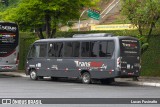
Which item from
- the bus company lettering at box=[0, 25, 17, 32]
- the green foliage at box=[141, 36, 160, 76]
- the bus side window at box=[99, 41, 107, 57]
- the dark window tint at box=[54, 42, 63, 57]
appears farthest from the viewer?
the bus company lettering at box=[0, 25, 17, 32]

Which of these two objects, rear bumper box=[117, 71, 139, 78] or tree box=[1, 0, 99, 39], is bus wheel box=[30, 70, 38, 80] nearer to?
tree box=[1, 0, 99, 39]

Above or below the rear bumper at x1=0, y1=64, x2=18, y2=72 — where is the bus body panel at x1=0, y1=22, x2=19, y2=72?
above

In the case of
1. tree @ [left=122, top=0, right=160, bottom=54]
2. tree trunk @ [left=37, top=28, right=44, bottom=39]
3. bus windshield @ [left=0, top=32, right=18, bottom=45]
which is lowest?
bus windshield @ [left=0, top=32, right=18, bottom=45]

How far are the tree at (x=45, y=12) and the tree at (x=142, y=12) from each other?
19.0 feet

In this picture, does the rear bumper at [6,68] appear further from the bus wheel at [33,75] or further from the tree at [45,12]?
the tree at [45,12]

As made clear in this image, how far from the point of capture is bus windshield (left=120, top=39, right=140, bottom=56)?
27.2 meters

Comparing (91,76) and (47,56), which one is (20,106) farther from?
(47,56)

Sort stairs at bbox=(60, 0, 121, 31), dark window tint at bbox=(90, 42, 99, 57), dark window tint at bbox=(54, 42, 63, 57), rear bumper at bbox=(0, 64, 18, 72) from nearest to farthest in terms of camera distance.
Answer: dark window tint at bbox=(90, 42, 99, 57) → dark window tint at bbox=(54, 42, 63, 57) → rear bumper at bbox=(0, 64, 18, 72) → stairs at bbox=(60, 0, 121, 31)

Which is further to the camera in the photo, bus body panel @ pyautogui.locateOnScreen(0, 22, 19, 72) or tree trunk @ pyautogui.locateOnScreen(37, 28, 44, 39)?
tree trunk @ pyautogui.locateOnScreen(37, 28, 44, 39)

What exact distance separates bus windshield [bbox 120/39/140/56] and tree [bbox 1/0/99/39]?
792 cm

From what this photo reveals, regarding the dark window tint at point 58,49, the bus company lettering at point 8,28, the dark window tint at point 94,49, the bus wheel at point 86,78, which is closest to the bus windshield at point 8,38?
the bus company lettering at point 8,28

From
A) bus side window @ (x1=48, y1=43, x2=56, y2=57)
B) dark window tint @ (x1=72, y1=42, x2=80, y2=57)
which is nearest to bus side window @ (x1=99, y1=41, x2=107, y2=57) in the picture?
dark window tint @ (x1=72, y1=42, x2=80, y2=57)

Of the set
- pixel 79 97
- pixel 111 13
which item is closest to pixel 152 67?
pixel 79 97

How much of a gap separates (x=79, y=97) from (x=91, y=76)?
9.24 meters
